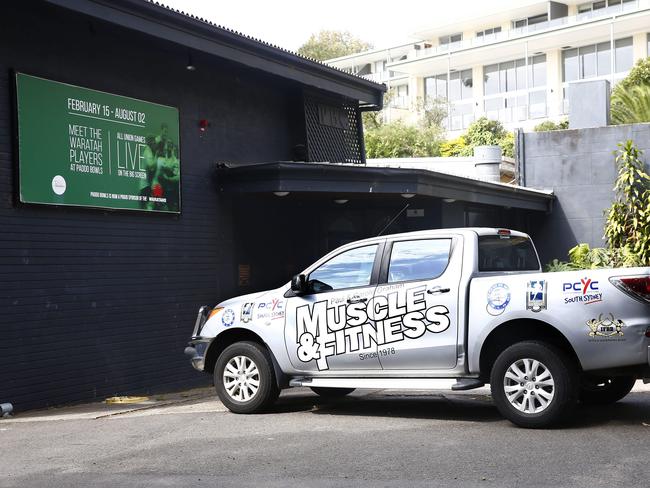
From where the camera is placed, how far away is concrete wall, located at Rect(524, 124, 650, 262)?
19.5m

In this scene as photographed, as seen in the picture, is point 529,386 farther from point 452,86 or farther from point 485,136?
point 452,86

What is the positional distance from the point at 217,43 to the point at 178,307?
3.89 meters

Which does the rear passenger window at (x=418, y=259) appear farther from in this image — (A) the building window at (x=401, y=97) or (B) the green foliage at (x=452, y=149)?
(A) the building window at (x=401, y=97)

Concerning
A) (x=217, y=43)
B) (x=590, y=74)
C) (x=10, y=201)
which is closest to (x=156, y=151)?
(x=217, y=43)

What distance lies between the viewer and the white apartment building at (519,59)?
49.0 m

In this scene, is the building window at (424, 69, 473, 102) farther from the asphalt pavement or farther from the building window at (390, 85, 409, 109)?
the asphalt pavement

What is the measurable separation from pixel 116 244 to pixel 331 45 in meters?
56.7

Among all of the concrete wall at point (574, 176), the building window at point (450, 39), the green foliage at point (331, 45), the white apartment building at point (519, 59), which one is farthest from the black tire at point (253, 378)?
the green foliage at point (331, 45)

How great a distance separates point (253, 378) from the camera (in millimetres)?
9984

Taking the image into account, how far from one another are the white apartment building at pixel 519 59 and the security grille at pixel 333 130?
33.1 meters

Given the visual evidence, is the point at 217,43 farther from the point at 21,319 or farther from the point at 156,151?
the point at 21,319

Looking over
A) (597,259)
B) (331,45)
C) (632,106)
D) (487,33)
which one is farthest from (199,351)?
(331,45)

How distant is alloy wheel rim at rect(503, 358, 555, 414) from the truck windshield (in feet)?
3.89

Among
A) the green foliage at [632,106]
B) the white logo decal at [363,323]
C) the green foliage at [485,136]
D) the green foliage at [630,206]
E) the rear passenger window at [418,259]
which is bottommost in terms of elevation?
the white logo decal at [363,323]
